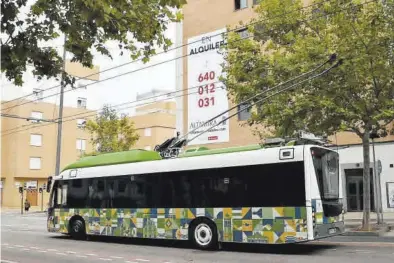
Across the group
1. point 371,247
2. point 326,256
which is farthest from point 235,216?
point 371,247

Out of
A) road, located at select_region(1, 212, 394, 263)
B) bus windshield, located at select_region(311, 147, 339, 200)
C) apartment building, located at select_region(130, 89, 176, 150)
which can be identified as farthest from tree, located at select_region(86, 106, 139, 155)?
apartment building, located at select_region(130, 89, 176, 150)

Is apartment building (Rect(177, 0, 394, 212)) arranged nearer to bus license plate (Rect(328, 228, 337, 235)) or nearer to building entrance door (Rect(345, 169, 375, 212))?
building entrance door (Rect(345, 169, 375, 212))

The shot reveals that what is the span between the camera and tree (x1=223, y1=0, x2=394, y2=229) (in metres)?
16.9

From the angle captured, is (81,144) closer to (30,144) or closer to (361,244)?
(30,144)

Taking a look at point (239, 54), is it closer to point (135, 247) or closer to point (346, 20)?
point (346, 20)

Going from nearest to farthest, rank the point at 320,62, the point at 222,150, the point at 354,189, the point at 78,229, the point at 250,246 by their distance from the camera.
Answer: the point at 222,150
the point at 250,246
the point at 320,62
the point at 78,229
the point at 354,189

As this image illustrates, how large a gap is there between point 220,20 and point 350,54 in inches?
819

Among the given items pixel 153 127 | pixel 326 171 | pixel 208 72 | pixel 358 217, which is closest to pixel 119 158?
pixel 326 171

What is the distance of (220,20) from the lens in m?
36.5

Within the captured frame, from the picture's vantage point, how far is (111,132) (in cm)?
4122

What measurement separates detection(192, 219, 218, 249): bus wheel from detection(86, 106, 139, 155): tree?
1055 inches

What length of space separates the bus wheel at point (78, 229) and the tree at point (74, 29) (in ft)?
33.8

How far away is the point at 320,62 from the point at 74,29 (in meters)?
11.3

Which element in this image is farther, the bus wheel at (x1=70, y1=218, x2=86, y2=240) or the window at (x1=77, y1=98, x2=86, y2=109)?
the window at (x1=77, y1=98, x2=86, y2=109)
